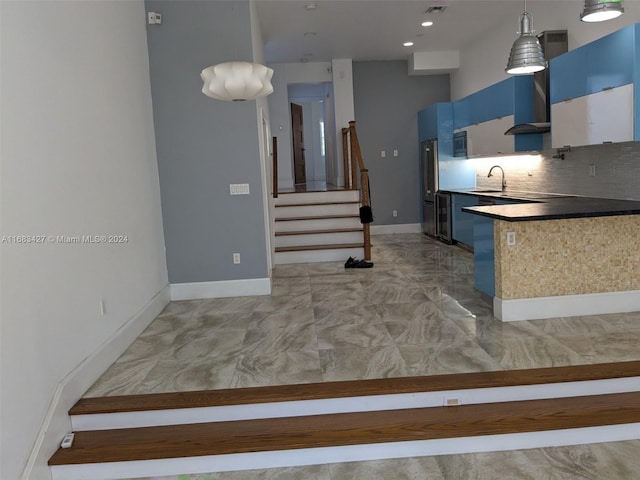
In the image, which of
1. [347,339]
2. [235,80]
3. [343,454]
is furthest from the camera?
[347,339]

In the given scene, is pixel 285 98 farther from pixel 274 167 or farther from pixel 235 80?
pixel 235 80

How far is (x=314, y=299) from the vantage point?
5070 millimetres

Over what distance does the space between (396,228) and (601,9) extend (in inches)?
265

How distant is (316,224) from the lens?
7547 mm

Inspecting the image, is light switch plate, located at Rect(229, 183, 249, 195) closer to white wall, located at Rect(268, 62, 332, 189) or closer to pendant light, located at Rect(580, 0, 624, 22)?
pendant light, located at Rect(580, 0, 624, 22)

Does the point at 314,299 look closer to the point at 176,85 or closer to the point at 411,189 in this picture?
the point at 176,85

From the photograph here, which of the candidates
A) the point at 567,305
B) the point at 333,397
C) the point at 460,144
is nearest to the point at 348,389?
the point at 333,397

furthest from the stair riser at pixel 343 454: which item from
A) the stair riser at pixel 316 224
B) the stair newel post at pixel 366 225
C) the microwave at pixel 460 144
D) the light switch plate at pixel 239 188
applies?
the microwave at pixel 460 144

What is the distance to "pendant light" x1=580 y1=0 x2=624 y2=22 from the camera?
119 inches

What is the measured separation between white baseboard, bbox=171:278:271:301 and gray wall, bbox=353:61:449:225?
4648mm

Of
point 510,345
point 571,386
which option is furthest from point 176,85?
point 571,386

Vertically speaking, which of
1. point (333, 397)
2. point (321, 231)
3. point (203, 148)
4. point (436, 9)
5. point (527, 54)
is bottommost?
point (333, 397)

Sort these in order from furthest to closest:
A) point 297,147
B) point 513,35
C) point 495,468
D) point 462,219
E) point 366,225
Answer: point 297,147 < point 462,219 < point 366,225 < point 513,35 < point 495,468

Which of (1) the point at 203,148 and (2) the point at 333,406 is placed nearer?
(2) the point at 333,406
